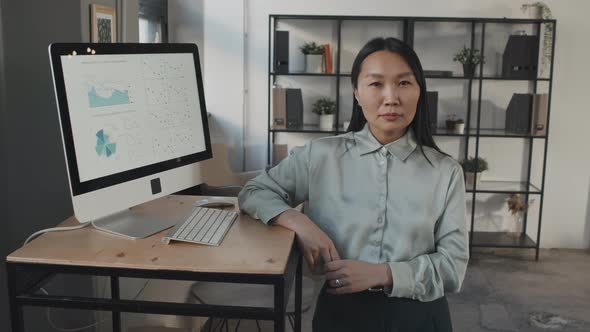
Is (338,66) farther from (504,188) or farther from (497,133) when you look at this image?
(504,188)

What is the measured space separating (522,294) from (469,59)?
5.37ft

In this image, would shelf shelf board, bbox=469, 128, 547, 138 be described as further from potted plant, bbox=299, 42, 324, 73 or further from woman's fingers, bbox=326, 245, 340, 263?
woman's fingers, bbox=326, 245, 340, 263

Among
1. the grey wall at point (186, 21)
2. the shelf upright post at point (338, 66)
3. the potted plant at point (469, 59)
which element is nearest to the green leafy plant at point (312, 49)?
the shelf upright post at point (338, 66)

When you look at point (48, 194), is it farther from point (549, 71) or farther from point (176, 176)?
point (549, 71)

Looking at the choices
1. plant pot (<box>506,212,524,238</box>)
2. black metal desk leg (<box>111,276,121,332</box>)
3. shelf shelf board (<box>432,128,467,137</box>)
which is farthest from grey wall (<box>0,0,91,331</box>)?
plant pot (<box>506,212,524,238</box>)

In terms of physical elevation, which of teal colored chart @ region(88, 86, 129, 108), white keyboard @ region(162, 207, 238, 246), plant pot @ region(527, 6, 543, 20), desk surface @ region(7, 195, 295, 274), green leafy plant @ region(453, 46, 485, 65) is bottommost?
desk surface @ region(7, 195, 295, 274)

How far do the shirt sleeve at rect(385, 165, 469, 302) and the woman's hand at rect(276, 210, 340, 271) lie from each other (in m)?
0.16

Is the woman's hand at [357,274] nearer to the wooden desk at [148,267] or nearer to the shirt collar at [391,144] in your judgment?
the wooden desk at [148,267]

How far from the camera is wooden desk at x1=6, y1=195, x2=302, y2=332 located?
57.8 inches

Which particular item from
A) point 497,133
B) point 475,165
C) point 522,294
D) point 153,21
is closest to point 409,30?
point 497,133

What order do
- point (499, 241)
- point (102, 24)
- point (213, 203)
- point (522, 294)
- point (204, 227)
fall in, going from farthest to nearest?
point (499, 241) < point (522, 294) < point (102, 24) < point (213, 203) < point (204, 227)

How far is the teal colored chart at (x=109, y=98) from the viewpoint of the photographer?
162 cm

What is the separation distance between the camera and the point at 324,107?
4680 millimetres

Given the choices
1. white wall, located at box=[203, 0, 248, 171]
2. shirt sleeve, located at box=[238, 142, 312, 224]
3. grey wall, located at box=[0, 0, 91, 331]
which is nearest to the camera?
shirt sleeve, located at box=[238, 142, 312, 224]
